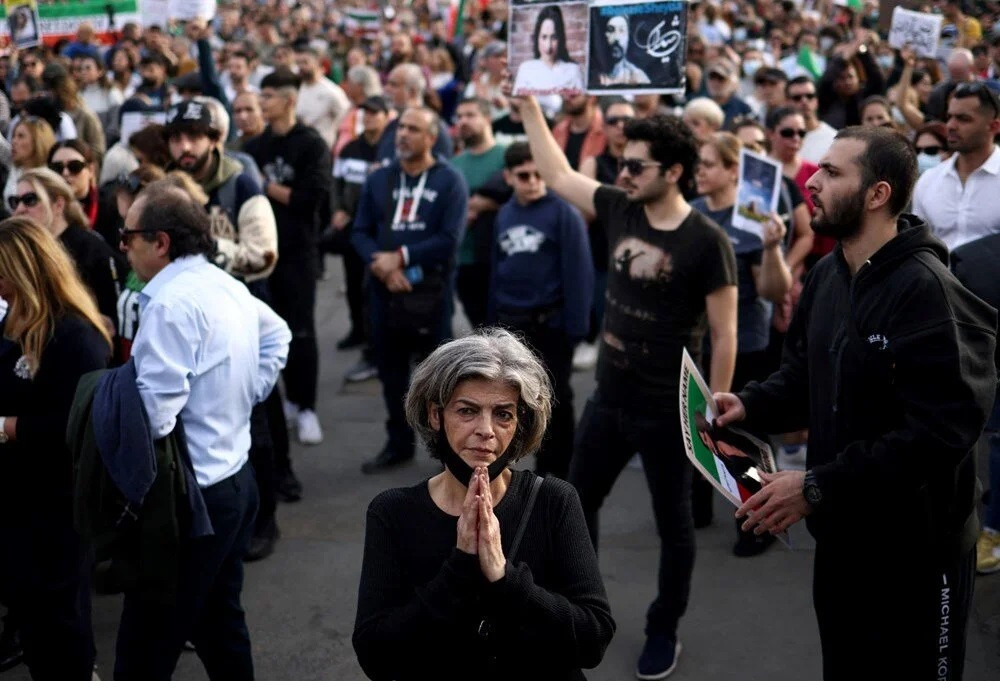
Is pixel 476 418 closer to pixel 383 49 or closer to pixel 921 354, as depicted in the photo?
pixel 921 354

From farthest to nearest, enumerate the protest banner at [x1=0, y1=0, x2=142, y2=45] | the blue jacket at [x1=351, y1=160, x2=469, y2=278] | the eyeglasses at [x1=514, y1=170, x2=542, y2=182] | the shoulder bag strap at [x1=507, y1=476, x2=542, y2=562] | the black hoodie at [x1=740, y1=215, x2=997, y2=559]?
the protest banner at [x1=0, y1=0, x2=142, y2=45]
the blue jacket at [x1=351, y1=160, x2=469, y2=278]
the eyeglasses at [x1=514, y1=170, x2=542, y2=182]
the black hoodie at [x1=740, y1=215, x2=997, y2=559]
the shoulder bag strap at [x1=507, y1=476, x2=542, y2=562]

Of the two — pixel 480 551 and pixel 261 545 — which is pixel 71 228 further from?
pixel 480 551

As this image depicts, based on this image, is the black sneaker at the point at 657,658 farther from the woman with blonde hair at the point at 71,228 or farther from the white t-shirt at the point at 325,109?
the white t-shirt at the point at 325,109

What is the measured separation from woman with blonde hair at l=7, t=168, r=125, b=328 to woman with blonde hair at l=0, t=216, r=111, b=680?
1185 mm

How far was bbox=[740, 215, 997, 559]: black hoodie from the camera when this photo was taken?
302 cm

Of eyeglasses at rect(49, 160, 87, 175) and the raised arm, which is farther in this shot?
eyeglasses at rect(49, 160, 87, 175)

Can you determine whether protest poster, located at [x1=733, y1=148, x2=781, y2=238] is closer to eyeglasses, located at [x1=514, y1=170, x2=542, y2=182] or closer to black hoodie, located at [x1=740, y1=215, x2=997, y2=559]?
eyeglasses, located at [x1=514, y1=170, x2=542, y2=182]

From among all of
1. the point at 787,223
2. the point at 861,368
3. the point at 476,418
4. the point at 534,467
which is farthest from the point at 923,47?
the point at 476,418

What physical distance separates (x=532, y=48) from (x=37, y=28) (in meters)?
4.62

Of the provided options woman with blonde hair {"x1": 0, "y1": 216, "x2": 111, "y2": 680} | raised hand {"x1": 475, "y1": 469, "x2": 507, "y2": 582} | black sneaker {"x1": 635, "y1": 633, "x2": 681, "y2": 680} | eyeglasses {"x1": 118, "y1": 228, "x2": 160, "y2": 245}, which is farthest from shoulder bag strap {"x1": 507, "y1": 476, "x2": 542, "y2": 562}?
black sneaker {"x1": 635, "y1": 633, "x2": 681, "y2": 680}

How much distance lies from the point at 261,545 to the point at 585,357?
11.9ft

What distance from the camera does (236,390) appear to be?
402 cm

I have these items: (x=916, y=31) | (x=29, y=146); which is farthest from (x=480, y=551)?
(x=916, y=31)

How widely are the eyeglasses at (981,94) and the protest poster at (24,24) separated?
18.8 feet
